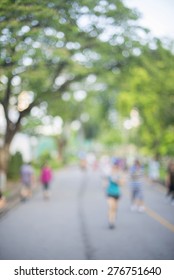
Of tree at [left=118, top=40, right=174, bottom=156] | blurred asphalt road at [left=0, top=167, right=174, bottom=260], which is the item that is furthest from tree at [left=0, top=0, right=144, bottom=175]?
blurred asphalt road at [left=0, top=167, right=174, bottom=260]

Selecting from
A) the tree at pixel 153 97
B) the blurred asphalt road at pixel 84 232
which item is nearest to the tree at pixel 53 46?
the tree at pixel 153 97

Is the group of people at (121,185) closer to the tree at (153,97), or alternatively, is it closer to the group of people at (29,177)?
the group of people at (29,177)

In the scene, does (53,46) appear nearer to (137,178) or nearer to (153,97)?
(137,178)

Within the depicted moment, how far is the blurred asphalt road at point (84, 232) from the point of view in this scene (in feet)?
30.0

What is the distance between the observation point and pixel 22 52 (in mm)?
11477

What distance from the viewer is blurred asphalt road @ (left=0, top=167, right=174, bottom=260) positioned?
913 cm

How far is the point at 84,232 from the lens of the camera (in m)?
11.8

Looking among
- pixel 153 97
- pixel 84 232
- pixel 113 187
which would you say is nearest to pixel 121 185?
pixel 113 187

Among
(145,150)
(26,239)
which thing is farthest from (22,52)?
(145,150)

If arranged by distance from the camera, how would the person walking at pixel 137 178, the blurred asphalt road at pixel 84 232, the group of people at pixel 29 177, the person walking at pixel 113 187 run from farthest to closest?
the group of people at pixel 29 177, the person walking at pixel 137 178, the person walking at pixel 113 187, the blurred asphalt road at pixel 84 232

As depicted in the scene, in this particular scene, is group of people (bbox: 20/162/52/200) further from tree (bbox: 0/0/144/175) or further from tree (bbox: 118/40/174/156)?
tree (bbox: 118/40/174/156)

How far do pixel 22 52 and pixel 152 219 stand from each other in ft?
20.8

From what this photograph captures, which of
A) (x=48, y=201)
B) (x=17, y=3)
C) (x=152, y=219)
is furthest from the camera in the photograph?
(x=48, y=201)
